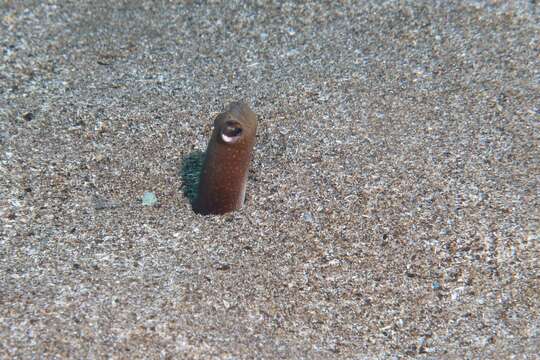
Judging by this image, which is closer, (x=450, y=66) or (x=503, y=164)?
(x=503, y=164)

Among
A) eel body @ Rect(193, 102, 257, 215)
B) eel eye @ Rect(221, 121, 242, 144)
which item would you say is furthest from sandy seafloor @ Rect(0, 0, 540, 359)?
eel eye @ Rect(221, 121, 242, 144)

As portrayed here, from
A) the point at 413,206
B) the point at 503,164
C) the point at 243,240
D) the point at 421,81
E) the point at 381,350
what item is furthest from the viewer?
the point at 421,81

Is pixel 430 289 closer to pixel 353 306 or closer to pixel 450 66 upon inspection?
pixel 353 306

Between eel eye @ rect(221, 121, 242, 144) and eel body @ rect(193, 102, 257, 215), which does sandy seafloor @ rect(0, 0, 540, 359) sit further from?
eel eye @ rect(221, 121, 242, 144)

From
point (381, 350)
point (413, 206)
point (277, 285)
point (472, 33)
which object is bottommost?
point (381, 350)

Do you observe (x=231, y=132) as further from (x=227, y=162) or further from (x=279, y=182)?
(x=279, y=182)

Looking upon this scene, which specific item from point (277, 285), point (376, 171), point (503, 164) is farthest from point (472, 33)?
point (277, 285)

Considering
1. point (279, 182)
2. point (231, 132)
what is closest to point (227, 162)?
point (231, 132)
